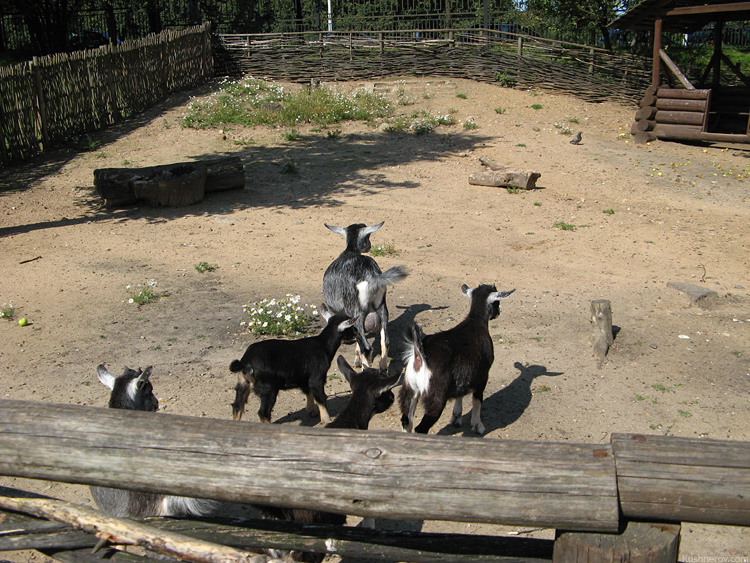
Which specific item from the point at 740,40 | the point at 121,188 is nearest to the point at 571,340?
the point at 121,188

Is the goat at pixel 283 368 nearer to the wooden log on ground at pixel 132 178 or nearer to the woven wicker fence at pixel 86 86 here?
the wooden log on ground at pixel 132 178

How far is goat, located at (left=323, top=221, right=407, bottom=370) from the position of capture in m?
7.01

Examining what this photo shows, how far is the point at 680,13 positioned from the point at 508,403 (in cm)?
1379

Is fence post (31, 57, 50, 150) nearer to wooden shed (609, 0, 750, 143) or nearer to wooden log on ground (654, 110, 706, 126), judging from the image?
wooden shed (609, 0, 750, 143)

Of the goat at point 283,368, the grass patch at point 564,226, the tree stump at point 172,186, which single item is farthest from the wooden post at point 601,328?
the tree stump at point 172,186

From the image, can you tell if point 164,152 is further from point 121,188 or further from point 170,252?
point 170,252

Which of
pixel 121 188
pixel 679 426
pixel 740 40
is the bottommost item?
pixel 679 426

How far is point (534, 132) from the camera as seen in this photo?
16922 millimetres

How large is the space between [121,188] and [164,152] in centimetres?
368

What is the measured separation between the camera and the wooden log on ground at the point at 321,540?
2930mm

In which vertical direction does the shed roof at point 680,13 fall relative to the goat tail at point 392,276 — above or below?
above

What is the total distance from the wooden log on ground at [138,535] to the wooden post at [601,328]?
5.02 m

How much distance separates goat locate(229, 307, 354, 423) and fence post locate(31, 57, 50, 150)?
12.2 m

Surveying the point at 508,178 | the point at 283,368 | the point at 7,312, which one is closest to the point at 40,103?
the point at 7,312
